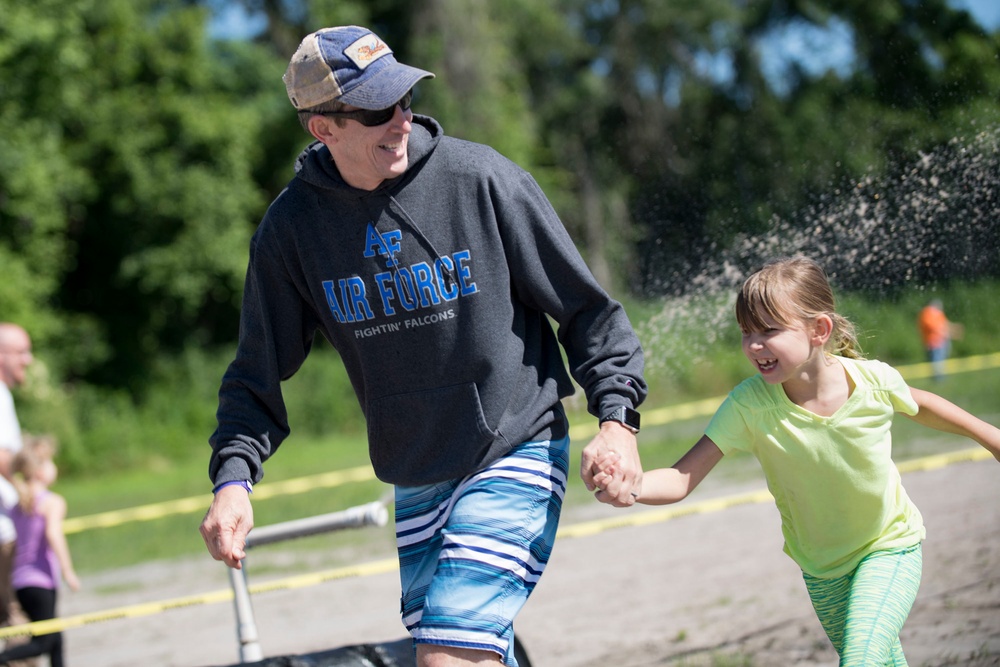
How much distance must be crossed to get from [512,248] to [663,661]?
2867 mm

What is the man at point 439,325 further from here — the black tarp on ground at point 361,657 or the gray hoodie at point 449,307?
the black tarp on ground at point 361,657

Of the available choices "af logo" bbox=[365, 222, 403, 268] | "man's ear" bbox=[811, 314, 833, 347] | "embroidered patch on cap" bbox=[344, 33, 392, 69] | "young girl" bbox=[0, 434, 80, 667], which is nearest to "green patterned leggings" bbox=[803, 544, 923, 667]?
"man's ear" bbox=[811, 314, 833, 347]

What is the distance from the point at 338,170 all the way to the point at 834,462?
150 cm

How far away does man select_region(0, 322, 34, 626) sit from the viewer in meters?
5.90

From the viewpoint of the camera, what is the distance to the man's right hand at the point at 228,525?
2678 millimetres

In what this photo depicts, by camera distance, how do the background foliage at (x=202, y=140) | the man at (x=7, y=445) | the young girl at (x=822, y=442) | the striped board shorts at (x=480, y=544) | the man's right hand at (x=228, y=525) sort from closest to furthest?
the striped board shorts at (x=480, y=544), the man's right hand at (x=228, y=525), the young girl at (x=822, y=442), the man at (x=7, y=445), the background foliage at (x=202, y=140)

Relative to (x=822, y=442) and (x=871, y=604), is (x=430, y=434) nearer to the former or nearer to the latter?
(x=822, y=442)

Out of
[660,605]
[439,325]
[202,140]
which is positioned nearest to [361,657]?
[439,325]

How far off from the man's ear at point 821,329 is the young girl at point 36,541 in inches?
179

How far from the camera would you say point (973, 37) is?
8641 mm

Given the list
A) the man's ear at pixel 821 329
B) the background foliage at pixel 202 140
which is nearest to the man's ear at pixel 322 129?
the man's ear at pixel 821 329

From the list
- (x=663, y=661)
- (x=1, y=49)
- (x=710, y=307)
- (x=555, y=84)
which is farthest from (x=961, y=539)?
(x=555, y=84)

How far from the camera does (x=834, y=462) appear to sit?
291 centimetres

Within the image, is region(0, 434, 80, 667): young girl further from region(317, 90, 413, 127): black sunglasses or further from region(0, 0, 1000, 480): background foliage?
region(0, 0, 1000, 480): background foliage
